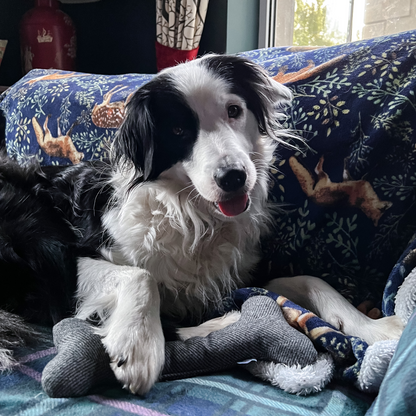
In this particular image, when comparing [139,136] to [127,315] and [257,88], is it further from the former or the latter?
[127,315]

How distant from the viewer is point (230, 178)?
930mm

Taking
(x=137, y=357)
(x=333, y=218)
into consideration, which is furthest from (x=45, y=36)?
(x=137, y=357)

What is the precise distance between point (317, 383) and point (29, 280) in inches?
31.4

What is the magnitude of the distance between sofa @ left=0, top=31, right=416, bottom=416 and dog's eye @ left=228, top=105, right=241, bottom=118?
0.17 m

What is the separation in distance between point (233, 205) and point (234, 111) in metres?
0.26

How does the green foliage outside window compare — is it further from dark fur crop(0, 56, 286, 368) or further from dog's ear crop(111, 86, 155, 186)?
dog's ear crop(111, 86, 155, 186)

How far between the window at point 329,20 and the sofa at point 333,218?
0.86m

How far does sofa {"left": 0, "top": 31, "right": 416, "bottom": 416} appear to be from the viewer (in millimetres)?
676

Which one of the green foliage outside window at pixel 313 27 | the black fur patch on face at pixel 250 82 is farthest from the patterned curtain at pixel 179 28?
the black fur patch on face at pixel 250 82

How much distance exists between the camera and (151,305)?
2.95 feet

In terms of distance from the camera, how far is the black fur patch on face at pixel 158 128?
3.43 feet

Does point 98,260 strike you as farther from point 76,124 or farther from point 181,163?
point 76,124

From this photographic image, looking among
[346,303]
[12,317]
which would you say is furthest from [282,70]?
[12,317]

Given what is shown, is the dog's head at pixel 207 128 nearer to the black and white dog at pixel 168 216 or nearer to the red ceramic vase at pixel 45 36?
the black and white dog at pixel 168 216
